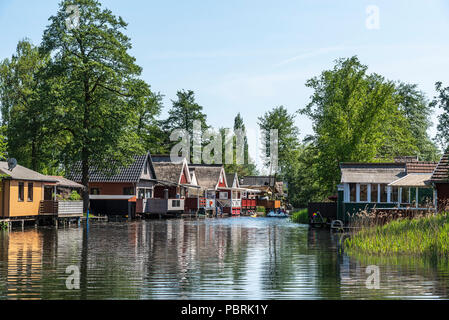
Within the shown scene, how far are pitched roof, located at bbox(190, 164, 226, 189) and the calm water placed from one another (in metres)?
57.1

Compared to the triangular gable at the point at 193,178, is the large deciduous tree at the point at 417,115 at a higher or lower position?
higher

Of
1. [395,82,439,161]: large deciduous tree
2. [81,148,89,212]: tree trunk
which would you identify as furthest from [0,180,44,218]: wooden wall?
[395,82,439,161]: large deciduous tree

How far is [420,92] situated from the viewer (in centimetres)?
8606

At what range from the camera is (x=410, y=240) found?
70.2ft

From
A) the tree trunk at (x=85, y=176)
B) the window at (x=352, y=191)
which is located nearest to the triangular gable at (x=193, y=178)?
the tree trunk at (x=85, y=176)

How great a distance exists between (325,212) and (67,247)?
25.4m

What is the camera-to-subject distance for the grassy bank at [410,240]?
20.0 metres

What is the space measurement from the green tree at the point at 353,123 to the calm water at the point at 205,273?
31987mm

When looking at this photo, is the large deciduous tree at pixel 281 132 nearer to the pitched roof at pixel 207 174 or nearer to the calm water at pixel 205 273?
the pitched roof at pixel 207 174

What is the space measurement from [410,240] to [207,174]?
211ft

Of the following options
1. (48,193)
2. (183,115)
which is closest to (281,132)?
(183,115)

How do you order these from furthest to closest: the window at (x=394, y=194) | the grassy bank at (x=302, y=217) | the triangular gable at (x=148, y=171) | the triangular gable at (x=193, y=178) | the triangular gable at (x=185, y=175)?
the triangular gable at (x=193, y=178)
the triangular gable at (x=185, y=175)
the triangular gable at (x=148, y=171)
the grassy bank at (x=302, y=217)
the window at (x=394, y=194)

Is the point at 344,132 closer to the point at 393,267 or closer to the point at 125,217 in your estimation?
the point at 125,217
